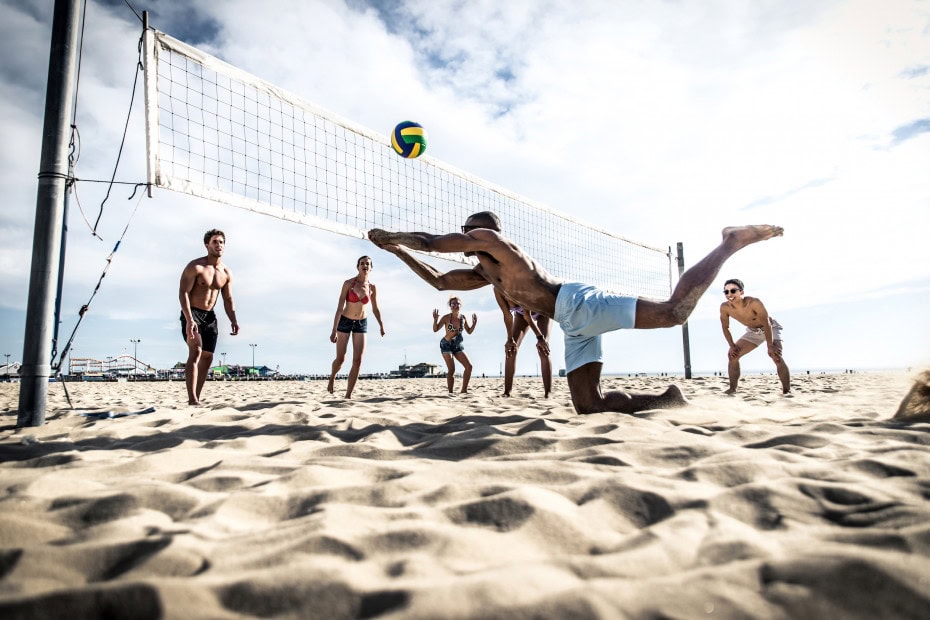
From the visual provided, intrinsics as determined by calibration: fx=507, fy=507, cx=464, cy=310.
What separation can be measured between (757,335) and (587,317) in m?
3.88

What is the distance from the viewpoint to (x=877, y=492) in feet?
4.45

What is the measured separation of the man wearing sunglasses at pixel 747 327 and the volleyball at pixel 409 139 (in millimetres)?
3965

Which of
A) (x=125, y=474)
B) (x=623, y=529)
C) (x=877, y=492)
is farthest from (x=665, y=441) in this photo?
(x=125, y=474)

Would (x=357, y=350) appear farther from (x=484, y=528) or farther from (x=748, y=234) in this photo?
(x=484, y=528)

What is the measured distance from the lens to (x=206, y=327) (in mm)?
5059

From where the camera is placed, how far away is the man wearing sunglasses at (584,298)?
324cm

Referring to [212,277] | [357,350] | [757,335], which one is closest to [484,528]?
[212,277]

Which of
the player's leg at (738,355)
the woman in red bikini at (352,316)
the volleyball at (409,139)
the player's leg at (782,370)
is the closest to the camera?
the volleyball at (409,139)

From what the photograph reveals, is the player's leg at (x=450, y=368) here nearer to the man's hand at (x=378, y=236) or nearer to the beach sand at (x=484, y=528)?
the man's hand at (x=378, y=236)

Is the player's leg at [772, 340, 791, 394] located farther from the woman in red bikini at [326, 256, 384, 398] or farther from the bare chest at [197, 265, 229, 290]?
the bare chest at [197, 265, 229, 290]

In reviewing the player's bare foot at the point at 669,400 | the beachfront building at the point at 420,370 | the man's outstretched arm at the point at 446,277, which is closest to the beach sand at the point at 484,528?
the player's bare foot at the point at 669,400

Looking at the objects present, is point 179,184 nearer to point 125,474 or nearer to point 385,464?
point 125,474

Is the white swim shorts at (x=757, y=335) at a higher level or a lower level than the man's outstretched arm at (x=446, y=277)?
A: lower

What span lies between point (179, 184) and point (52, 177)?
792 millimetres
